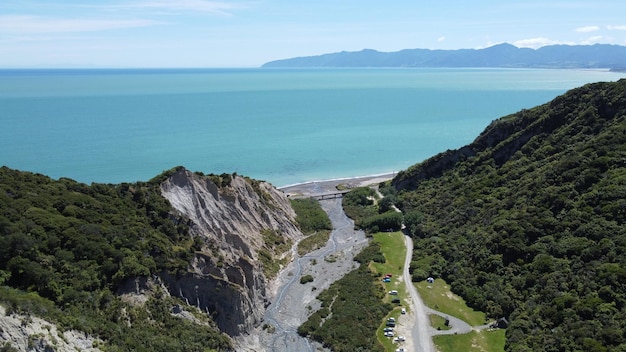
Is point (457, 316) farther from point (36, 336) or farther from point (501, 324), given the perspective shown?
point (36, 336)

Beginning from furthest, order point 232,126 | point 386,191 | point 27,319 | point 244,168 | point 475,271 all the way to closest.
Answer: point 232,126 < point 244,168 < point 386,191 < point 475,271 < point 27,319

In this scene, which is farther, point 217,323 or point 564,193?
point 564,193

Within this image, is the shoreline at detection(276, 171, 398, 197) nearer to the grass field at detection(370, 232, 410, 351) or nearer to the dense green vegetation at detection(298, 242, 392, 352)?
A: the grass field at detection(370, 232, 410, 351)

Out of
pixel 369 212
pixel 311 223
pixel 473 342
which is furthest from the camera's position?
pixel 369 212

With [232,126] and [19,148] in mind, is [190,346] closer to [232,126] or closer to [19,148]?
[19,148]

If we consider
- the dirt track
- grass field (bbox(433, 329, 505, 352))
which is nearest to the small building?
grass field (bbox(433, 329, 505, 352))

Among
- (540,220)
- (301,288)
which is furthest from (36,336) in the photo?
(540,220)

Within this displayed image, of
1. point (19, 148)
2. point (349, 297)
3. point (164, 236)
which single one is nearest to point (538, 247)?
point (349, 297)
